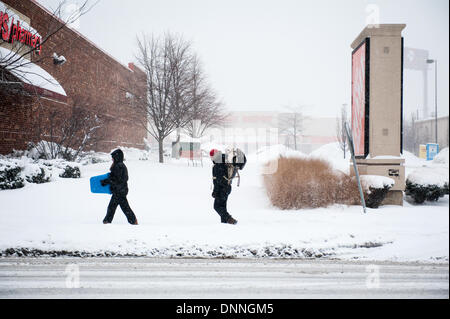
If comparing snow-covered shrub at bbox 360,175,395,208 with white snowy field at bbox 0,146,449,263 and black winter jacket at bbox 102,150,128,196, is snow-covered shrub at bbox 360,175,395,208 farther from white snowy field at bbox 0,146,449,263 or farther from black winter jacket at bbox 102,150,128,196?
black winter jacket at bbox 102,150,128,196

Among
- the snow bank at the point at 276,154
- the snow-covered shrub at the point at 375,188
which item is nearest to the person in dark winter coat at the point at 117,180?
the snow bank at the point at 276,154

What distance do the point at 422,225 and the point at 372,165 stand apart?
2.68 m

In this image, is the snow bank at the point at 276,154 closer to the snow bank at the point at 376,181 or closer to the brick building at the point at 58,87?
the snow bank at the point at 376,181

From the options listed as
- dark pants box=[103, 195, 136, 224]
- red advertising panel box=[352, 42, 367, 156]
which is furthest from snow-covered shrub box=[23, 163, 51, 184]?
red advertising panel box=[352, 42, 367, 156]

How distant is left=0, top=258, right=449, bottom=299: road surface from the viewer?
3.13 m

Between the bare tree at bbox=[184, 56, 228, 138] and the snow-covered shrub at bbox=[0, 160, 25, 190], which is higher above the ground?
the bare tree at bbox=[184, 56, 228, 138]

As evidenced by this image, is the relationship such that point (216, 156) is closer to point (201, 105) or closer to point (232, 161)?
point (232, 161)

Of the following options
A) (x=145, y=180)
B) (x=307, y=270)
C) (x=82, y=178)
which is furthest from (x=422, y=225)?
(x=82, y=178)

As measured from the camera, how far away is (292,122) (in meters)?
30.9

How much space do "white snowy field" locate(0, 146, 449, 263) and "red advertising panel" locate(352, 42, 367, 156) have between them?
2177 millimetres

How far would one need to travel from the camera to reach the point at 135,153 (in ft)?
62.2

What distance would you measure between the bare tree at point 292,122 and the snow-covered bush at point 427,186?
20729 mm

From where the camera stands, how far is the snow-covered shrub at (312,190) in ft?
25.7
